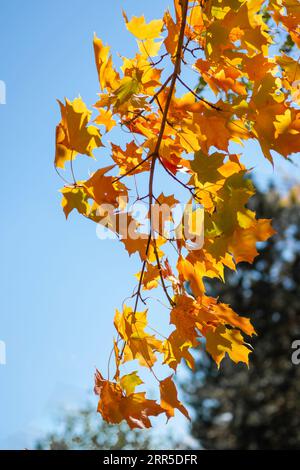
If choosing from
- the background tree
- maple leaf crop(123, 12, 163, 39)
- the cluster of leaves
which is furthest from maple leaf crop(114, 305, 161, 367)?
the background tree

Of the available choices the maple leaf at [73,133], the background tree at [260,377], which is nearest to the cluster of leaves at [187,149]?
the maple leaf at [73,133]

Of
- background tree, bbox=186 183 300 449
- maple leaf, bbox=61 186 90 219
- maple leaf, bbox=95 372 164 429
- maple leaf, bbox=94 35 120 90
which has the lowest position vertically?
maple leaf, bbox=95 372 164 429

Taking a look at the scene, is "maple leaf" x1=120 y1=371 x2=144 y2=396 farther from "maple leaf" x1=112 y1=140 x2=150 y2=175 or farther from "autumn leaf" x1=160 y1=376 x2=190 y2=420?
"maple leaf" x1=112 y1=140 x2=150 y2=175

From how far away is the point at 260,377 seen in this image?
12102mm

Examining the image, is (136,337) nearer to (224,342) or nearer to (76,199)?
(224,342)

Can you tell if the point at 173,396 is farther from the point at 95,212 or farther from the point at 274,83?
the point at 274,83

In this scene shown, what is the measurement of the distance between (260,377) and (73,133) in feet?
38.1

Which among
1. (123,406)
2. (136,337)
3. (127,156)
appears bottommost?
(123,406)

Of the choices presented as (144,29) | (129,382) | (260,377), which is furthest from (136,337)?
(260,377)

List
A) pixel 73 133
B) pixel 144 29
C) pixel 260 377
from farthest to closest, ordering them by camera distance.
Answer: pixel 260 377 < pixel 144 29 < pixel 73 133

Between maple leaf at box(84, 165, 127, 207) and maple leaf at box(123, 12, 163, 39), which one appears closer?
maple leaf at box(84, 165, 127, 207)

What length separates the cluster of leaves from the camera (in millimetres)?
1007

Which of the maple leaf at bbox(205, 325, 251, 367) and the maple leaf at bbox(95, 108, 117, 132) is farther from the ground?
the maple leaf at bbox(95, 108, 117, 132)

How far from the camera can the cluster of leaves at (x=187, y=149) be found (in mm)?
1007
